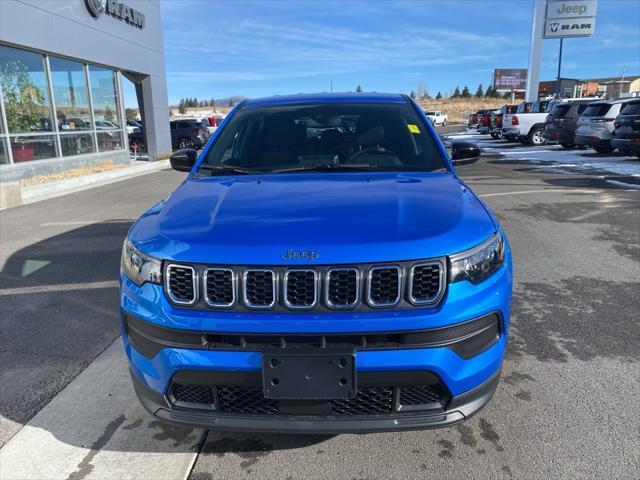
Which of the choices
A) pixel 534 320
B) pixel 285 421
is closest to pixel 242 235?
pixel 285 421

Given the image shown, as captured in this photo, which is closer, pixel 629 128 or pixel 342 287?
pixel 342 287

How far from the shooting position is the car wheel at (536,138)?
22.5 meters

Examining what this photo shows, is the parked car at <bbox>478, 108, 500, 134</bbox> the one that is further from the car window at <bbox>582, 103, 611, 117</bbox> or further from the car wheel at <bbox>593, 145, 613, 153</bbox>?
the car window at <bbox>582, 103, 611, 117</bbox>

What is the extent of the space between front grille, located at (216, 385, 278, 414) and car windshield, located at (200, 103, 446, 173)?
158 cm

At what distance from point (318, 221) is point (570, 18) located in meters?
45.6

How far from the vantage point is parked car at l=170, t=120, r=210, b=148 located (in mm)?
25812

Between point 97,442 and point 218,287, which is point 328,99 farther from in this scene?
point 97,442

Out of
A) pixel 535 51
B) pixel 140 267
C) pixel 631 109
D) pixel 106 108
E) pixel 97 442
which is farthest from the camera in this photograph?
pixel 535 51

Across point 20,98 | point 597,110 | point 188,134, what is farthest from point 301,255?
point 188,134

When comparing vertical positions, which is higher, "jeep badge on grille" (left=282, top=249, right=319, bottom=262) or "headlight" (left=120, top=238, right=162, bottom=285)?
"jeep badge on grille" (left=282, top=249, right=319, bottom=262)

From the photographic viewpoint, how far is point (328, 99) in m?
3.92

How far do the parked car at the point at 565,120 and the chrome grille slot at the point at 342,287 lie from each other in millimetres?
18757

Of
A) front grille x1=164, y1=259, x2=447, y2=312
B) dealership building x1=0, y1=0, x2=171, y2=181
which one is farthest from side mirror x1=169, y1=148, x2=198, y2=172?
dealership building x1=0, y1=0, x2=171, y2=181

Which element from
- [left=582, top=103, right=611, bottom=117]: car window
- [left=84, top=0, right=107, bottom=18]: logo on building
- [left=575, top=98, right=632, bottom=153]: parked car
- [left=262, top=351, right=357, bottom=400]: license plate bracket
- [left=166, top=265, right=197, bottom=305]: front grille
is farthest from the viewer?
[left=582, top=103, right=611, bottom=117]: car window
